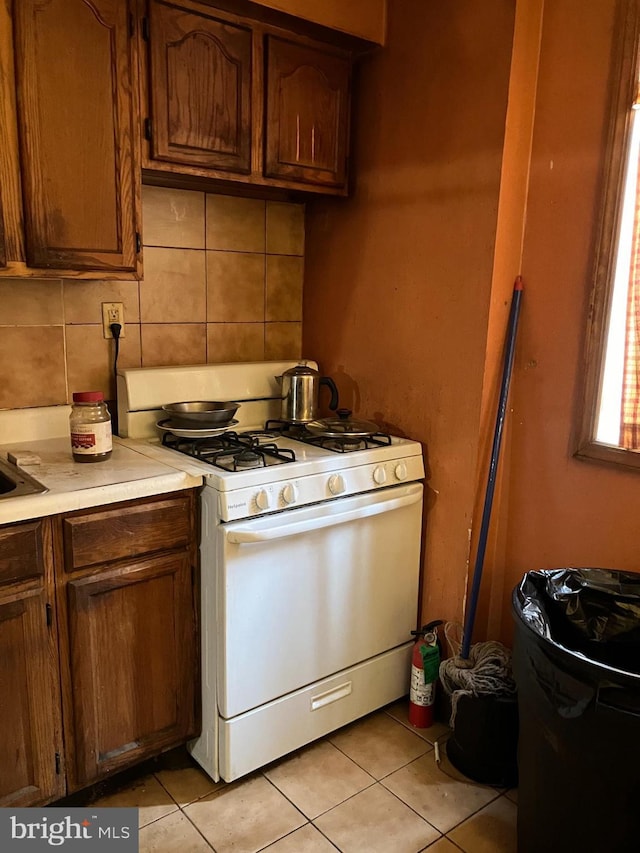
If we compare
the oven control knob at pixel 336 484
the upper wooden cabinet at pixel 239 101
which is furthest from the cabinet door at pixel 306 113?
the oven control knob at pixel 336 484

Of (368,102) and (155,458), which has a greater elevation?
(368,102)

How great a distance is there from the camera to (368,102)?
2.20 m

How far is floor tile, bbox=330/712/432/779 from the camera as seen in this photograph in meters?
1.92

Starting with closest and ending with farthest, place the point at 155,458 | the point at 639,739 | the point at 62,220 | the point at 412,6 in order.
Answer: the point at 639,739, the point at 62,220, the point at 155,458, the point at 412,6

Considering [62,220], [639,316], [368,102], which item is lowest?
[639,316]

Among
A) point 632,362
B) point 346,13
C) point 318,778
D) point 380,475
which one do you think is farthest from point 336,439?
point 346,13

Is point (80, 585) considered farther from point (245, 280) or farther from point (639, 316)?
point (639, 316)

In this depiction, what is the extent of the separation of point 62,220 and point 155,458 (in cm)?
67

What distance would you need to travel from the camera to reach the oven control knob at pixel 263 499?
1687mm

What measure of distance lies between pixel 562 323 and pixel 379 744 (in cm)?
140

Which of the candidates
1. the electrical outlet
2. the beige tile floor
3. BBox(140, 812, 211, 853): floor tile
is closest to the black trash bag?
the beige tile floor

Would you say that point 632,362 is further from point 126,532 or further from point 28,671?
point 28,671

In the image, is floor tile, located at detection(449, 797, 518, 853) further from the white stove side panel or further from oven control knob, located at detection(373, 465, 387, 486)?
oven control knob, located at detection(373, 465, 387, 486)

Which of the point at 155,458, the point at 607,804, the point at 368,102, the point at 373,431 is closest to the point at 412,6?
the point at 368,102
